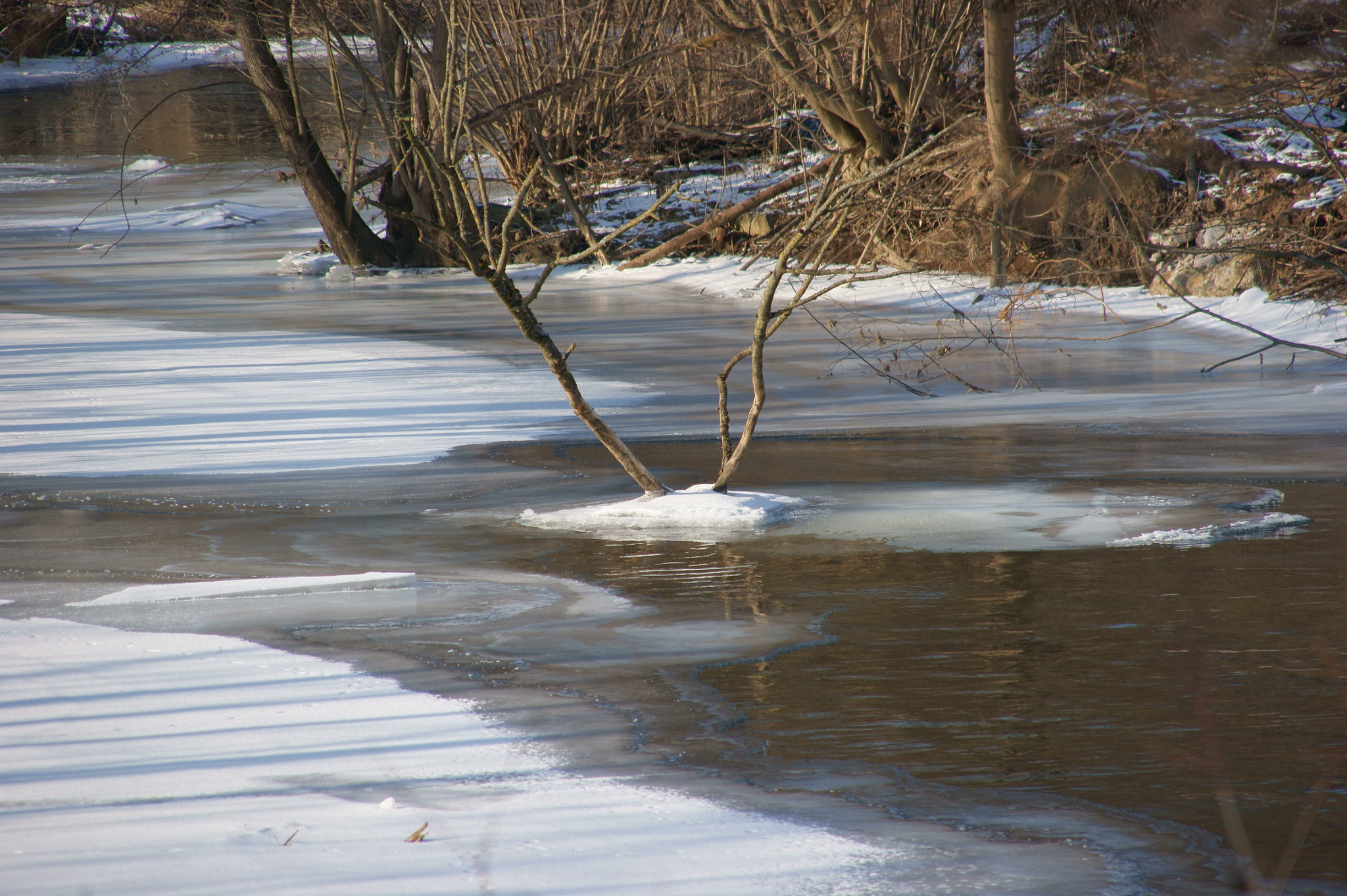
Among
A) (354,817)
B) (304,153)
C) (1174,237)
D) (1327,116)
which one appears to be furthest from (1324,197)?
(354,817)

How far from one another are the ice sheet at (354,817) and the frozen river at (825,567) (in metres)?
0.05

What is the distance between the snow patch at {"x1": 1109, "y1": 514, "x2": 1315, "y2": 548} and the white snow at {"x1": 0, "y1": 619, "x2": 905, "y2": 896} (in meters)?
3.11

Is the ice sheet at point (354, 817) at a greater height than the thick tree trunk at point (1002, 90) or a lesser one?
lesser

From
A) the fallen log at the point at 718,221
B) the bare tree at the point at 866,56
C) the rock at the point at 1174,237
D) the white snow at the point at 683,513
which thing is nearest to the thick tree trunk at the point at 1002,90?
the bare tree at the point at 866,56

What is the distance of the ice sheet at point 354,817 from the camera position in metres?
2.96

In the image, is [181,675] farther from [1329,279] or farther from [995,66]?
[995,66]

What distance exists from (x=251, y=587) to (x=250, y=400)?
16.8 feet

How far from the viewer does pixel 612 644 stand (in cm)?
471

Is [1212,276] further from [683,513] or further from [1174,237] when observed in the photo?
[683,513]

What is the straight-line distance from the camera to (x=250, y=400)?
1026 centimetres

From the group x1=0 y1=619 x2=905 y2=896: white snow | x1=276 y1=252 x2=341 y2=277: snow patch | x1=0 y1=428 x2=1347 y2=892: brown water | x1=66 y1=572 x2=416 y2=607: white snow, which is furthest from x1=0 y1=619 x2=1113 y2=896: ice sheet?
x1=276 y1=252 x2=341 y2=277: snow patch

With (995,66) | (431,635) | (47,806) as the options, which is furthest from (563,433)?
(995,66)

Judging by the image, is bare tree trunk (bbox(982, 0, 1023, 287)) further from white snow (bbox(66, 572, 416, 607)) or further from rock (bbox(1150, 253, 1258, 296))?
white snow (bbox(66, 572, 416, 607))

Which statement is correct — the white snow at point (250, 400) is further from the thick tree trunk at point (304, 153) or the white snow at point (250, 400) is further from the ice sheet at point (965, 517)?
the thick tree trunk at point (304, 153)
